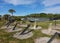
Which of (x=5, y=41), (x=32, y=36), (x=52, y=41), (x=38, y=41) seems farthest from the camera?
(x=32, y=36)

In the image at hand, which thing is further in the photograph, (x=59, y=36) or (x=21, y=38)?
(x=21, y=38)

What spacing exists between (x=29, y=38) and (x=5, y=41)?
2.80 metres

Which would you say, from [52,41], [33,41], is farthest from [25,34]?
[52,41]

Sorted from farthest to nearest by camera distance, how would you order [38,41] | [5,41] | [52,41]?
[5,41] < [38,41] < [52,41]

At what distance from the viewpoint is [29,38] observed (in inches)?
514

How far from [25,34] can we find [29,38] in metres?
1.47

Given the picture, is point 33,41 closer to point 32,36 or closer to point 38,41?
point 38,41

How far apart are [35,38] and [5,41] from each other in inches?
137

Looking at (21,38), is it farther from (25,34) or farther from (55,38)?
(55,38)

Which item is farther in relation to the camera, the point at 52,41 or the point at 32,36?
the point at 32,36

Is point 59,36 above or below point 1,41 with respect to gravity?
above

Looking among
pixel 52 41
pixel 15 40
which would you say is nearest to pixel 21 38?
pixel 15 40

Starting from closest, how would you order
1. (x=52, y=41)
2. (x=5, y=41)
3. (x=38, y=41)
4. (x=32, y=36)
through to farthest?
(x=52, y=41) < (x=38, y=41) < (x=5, y=41) < (x=32, y=36)

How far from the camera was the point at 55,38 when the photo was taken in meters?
10.8
